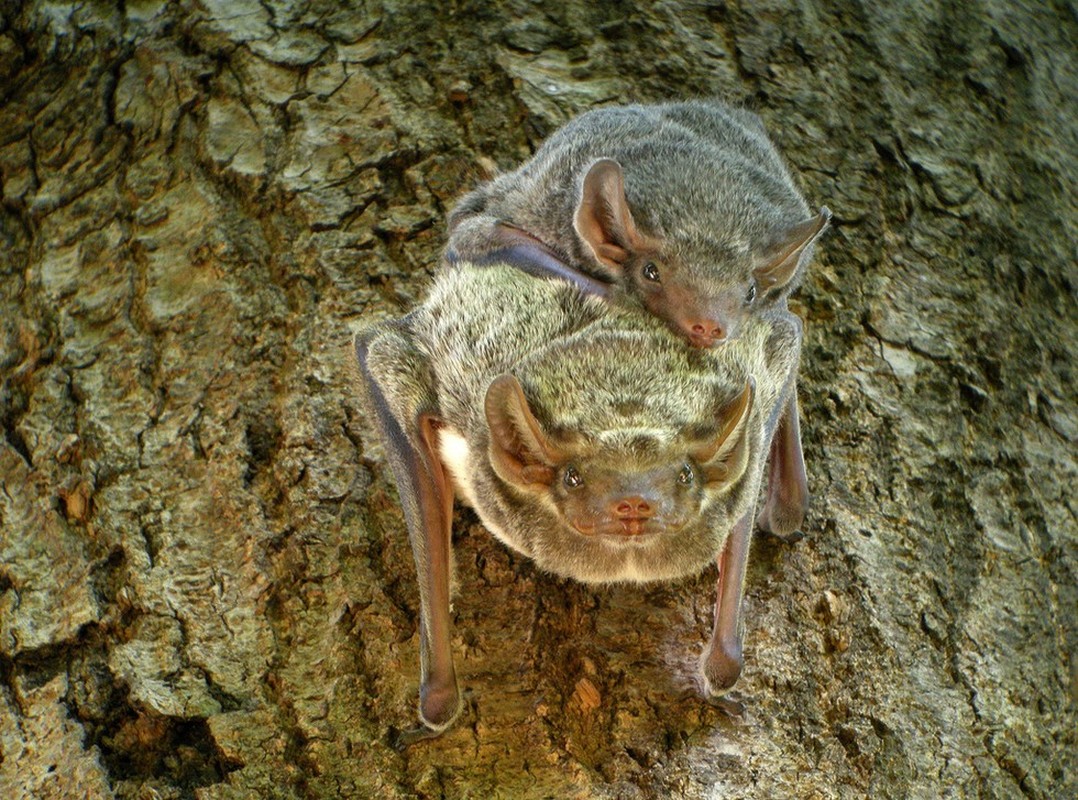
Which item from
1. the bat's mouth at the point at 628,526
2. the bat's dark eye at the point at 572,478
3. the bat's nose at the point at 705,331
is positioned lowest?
the bat's mouth at the point at 628,526

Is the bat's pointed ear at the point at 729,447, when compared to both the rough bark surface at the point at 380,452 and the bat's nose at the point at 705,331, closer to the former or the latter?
the bat's nose at the point at 705,331

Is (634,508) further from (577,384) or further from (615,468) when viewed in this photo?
(577,384)

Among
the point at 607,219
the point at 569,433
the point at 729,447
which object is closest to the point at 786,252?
the point at 607,219

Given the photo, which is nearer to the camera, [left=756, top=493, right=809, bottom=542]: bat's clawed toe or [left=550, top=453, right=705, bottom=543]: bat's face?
[left=550, top=453, right=705, bottom=543]: bat's face

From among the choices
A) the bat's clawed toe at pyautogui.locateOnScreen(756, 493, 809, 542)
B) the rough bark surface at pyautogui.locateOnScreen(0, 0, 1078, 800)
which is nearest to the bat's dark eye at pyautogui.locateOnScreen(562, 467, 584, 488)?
the rough bark surface at pyautogui.locateOnScreen(0, 0, 1078, 800)

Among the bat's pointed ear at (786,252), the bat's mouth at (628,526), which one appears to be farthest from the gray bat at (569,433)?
the bat's pointed ear at (786,252)

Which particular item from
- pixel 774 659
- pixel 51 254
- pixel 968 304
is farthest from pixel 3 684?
pixel 968 304

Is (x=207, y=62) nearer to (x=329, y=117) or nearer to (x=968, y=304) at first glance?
(x=329, y=117)

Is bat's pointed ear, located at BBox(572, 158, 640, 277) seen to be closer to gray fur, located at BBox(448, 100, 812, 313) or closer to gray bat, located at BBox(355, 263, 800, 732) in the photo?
gray fur, located at BBox(448, 100, 812, 313)
